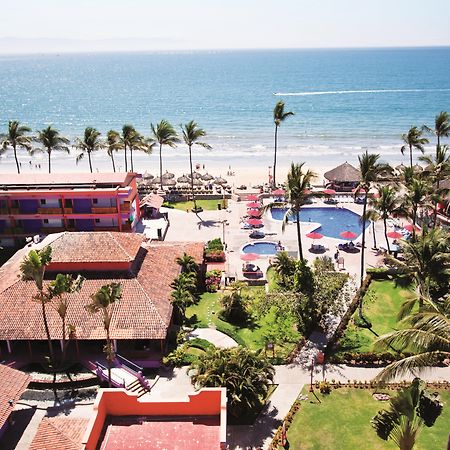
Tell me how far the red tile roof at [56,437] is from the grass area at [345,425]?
1072 cm

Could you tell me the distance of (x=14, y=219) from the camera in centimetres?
5091

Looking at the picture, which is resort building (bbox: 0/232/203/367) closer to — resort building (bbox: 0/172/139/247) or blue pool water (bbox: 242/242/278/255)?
resort building (bbox: 0/172/139/247)

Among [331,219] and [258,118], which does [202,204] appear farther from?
[258,118]

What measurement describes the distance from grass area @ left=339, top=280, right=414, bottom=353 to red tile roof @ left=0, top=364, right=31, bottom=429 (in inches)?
774

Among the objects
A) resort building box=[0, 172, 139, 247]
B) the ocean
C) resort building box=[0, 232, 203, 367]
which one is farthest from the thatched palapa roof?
resort building box=[0, 232, 203, 367]

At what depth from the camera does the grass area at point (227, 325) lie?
3588 cm

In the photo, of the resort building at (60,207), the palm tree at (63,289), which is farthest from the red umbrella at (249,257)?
the palm tree at (63,289)

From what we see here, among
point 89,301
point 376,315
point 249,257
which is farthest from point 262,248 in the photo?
point 89,301

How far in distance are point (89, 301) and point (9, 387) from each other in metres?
8.46

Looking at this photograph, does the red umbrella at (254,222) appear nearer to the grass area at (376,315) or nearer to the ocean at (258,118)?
the grass area at (376,315)

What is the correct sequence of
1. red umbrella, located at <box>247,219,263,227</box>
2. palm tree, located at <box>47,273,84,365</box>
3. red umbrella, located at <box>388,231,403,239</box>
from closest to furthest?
palm tree, located at <box>47,273,84,365</box> → red umbrella, located at <box>388,231,403,239</box> → red umbrella, located at <box>247,219,263,227</box>

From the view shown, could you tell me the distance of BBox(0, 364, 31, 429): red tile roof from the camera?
2706 cm

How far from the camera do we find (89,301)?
117ft

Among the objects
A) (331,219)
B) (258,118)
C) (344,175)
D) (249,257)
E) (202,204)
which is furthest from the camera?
(258,118)
